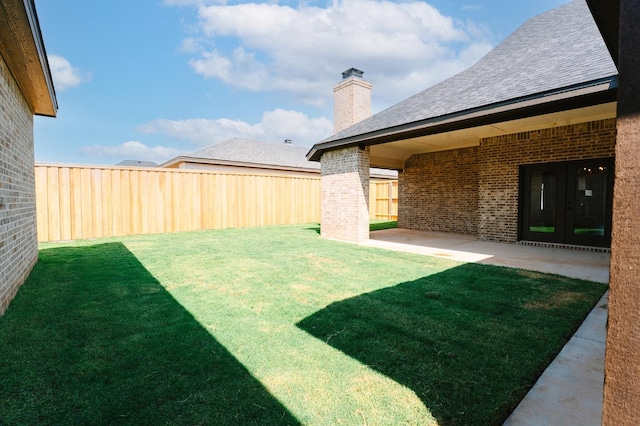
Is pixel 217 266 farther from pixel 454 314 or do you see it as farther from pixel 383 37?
pixel 383 37

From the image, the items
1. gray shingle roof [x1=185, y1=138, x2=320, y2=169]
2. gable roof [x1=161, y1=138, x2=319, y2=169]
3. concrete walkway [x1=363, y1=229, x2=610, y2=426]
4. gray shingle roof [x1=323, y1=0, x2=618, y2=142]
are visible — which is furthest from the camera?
gray shingle roof [x1=185, y1=138, x2=320, y2=169]

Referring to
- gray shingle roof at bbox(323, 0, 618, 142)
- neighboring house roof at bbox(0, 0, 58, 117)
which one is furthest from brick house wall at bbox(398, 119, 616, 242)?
neighboring house roof at bbox(0, 0, 58, 117)

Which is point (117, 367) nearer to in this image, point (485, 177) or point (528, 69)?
point (528, 69)

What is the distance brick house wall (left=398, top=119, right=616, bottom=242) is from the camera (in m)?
7.37

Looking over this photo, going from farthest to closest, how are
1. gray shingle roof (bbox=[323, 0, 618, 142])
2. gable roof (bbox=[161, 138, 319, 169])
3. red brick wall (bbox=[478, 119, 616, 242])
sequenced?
gable roof (bbox=[161, 138, 319, 169])
red brick wall (bbox=[478, 119, 616, 242])
gray shingle roof (bbox=[323, 0, 618, 142])

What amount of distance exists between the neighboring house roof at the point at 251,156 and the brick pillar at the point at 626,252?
17.0 m

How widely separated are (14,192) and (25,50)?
73.5 inches

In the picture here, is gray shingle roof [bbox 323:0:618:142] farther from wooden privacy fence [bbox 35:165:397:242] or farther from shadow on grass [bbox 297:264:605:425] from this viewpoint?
wooden privacy fence [bbox 35:165:397:242]

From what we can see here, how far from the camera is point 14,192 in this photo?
13.7 feet

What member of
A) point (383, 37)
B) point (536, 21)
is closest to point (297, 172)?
point (383, 37)

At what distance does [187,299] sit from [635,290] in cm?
402

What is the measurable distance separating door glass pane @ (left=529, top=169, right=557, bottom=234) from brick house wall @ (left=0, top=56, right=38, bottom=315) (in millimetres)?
10385

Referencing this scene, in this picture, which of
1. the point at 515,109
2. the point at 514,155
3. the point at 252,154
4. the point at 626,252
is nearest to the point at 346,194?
the point at 514,155

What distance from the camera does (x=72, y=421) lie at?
1.75 m
